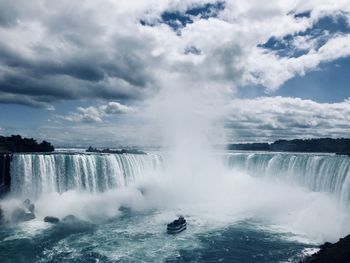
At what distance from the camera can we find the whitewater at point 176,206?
20609 mm

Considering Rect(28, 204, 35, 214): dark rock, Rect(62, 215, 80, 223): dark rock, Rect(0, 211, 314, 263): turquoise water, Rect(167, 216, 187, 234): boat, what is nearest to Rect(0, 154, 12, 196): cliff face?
Rect(28, 204, 35, 214): dark rock

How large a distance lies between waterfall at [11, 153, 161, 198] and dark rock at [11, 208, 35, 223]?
10.7 feet

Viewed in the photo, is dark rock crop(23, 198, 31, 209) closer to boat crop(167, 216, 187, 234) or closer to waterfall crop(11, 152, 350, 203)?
waterfall crop(11, 152, 350, 203)

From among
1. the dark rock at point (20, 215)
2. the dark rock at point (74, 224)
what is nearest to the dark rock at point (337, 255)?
the dark rock at point (74, 224)

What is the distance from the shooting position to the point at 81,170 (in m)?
33.9

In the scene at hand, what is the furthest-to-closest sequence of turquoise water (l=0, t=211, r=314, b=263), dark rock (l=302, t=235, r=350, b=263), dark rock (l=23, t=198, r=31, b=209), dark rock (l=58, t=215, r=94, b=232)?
dark rock (l=23, t=198, r=31, b=209)
dark rock (l=58, t=215, r=94, b=232)
turquoise water (l=0, t=211, r=314, b=263)
dark rock (l=302, t=235, r=350, b=263)

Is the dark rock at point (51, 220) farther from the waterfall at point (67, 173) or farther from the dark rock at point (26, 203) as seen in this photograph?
the waterfall at point (67, 173)

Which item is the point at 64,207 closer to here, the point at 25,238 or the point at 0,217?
the point at 0,217

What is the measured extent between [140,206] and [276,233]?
1529cm

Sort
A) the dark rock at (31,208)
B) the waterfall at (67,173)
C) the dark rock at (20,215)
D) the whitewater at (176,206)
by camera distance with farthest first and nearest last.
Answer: the waterfall at (67,173) < the dark rock at (31,208) < the dark rock at (20,215) < the whitewater at (176,206)

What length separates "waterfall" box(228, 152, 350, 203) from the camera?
28958 millimetres

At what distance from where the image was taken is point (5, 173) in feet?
99.9

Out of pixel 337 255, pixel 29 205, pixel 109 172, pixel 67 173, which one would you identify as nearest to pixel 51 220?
pixel 29 205

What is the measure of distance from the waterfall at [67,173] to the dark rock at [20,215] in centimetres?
327
